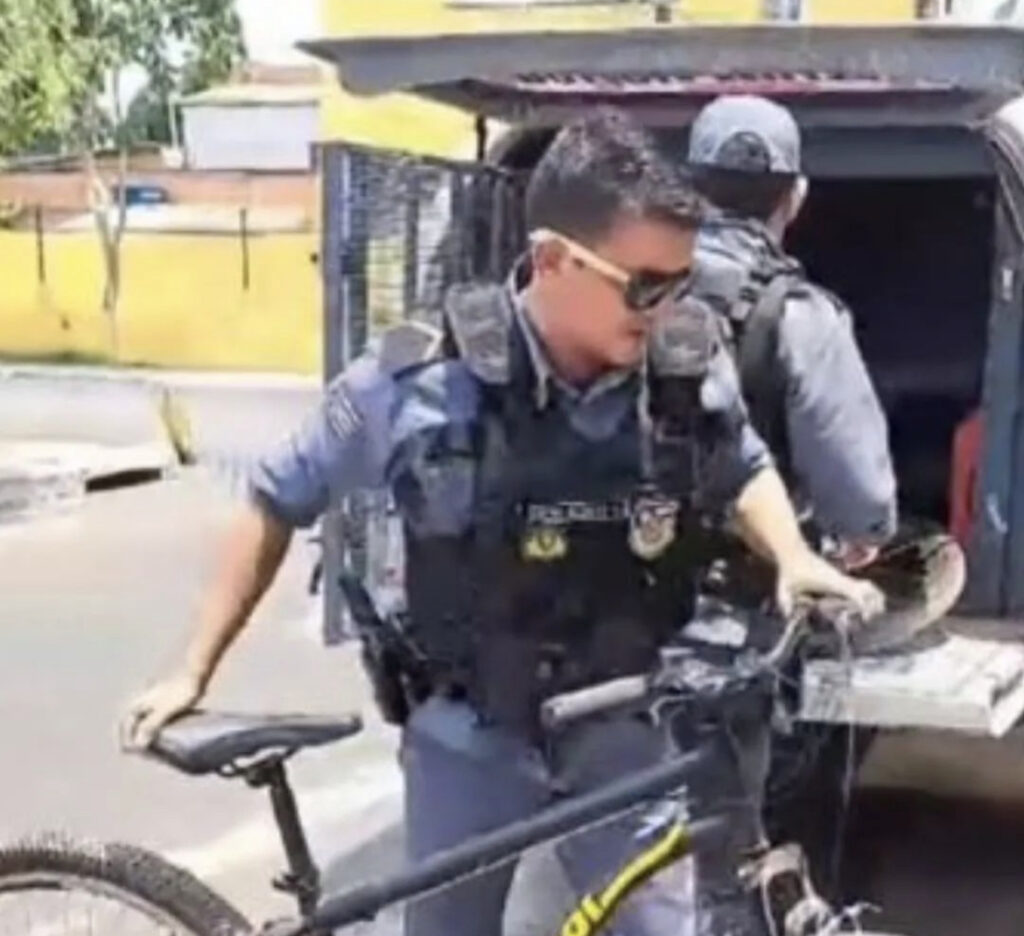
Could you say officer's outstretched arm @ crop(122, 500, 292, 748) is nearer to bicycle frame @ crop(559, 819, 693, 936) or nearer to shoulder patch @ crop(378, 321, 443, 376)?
shoulder patch @ crop(378, 321, 443, 376)

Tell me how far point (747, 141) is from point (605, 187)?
1.85 m

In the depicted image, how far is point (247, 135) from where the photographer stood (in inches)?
1585

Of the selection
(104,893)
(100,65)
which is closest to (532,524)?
(104,893)

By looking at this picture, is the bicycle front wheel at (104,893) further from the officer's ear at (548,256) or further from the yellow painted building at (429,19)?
the yellow painted building at (429,19)

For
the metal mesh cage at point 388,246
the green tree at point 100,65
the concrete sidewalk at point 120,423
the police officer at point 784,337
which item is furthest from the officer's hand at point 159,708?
the green tree at point 100,65

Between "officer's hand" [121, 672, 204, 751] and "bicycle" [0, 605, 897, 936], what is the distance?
19 mm

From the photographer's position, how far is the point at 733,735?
9.94ft

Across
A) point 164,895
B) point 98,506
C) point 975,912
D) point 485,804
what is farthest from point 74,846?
point 98,506

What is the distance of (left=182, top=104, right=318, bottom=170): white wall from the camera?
38844mm

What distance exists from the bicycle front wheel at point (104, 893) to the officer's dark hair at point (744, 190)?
6.70 feet

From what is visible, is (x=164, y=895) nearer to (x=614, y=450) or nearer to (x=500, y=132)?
(x=614, y=450)

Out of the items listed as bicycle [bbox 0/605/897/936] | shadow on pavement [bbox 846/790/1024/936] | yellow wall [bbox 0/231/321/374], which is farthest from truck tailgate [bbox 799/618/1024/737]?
yellow wall [bbox 0/231/321/374]

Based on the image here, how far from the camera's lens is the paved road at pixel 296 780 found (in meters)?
6.05

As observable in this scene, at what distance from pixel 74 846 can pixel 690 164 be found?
2.09 m
